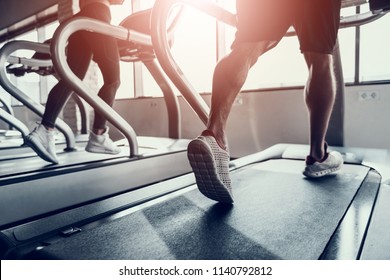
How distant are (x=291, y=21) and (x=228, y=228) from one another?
79cm

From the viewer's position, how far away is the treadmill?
30.8 inches

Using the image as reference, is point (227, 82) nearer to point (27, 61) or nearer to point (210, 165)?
point (210, 165)

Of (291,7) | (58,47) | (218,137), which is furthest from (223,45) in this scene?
(218,137)

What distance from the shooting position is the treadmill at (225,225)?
2.57ft

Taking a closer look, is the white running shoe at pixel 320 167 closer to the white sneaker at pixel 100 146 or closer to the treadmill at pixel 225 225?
the treadmill at pixel 225 225

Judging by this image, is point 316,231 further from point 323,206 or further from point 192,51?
point 192,51

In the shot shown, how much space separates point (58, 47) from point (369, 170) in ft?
5.91

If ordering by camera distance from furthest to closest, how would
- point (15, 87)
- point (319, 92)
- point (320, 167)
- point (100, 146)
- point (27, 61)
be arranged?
point (27, 61)
point (15, 87)
point (100, 146)
point (320, 167)
point (319, 92)

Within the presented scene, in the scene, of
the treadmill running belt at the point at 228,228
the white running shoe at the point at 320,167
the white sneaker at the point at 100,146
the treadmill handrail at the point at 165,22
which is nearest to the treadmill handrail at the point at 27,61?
the white sneaker at the point at 100,146

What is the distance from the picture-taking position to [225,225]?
3.06 feet

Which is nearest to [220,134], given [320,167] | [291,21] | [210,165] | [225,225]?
[210,165]

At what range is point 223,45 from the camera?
342cm

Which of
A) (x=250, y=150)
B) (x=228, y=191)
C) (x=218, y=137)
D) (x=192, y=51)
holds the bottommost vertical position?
(x=250, y=150)

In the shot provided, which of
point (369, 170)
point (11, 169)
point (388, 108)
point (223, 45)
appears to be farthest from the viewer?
point (223, 45)
